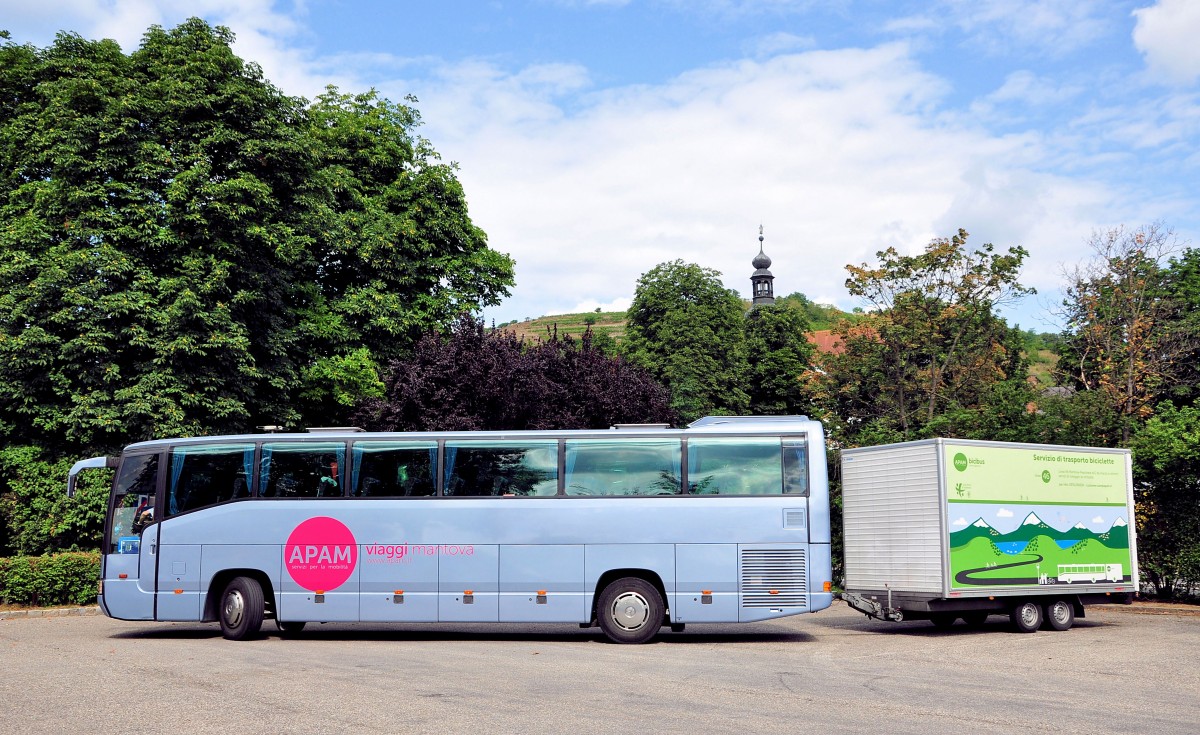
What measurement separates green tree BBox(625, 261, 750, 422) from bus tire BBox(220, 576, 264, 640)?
3501cm

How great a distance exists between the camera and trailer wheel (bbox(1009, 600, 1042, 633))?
56.9 ft

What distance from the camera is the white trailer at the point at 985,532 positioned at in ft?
53.9

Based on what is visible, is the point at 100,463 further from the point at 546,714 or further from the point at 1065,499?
the point at 1065,499

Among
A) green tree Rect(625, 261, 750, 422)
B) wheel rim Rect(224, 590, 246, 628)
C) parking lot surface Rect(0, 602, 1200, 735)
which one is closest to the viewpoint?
parking lot surface Rect(0, 602, 1200, 735)

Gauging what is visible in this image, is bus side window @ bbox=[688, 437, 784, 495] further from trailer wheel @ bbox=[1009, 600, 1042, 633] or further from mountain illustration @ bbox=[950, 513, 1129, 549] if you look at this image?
trailer wheel @ bbox=[1009, 600, 1042, 633]

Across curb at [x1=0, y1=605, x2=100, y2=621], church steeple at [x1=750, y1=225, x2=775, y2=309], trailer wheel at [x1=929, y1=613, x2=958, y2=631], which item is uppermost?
church steeple at [x1=750, y1=225, x2=775, y2=309]

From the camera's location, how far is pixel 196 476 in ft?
55.5

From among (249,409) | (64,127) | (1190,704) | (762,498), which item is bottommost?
(1190,704)

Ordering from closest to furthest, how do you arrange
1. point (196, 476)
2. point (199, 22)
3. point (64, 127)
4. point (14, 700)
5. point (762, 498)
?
point (14, 700)
point (762, 498)
point (196, 476)
point (64, 127)
point (199, 22)

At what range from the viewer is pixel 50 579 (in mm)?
23094

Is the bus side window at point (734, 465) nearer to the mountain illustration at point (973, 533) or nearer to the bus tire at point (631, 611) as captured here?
the bus tire at point (631, 611)

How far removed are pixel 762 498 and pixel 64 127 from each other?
19908 mm

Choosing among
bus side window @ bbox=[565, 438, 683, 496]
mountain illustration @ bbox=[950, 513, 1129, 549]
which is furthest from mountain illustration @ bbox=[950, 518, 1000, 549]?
bus side window @ bbox=[565, 438, 683, 496]

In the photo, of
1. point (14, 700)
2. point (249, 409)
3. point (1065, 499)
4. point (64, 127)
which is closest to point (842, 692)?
point (14, 700)
